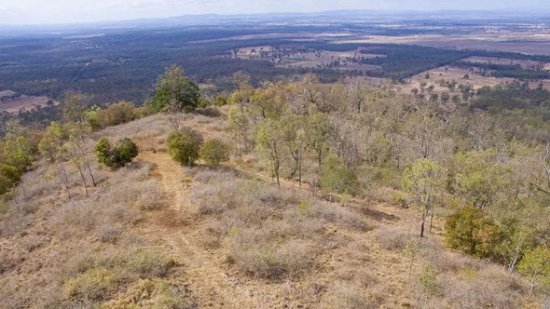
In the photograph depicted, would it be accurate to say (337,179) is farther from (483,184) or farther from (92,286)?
(92,286)

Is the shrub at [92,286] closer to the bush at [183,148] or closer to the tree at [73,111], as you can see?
the bush at [183,148]

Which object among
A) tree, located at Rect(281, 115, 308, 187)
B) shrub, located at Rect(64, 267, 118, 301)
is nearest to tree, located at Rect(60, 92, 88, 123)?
tree, located at Rect(281, 115, 308, 187)

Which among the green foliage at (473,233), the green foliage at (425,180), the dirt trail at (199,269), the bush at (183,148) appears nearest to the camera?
the dirt trail at (199,269)

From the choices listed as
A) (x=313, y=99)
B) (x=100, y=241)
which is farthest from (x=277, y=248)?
(x=313, y=99)

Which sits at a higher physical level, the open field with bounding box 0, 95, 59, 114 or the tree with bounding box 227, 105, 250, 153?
the tree with bounding box 227, 105, 250, 153

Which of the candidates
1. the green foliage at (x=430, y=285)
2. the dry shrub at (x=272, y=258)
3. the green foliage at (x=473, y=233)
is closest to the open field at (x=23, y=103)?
the dry shrub at (x=272, y=258)

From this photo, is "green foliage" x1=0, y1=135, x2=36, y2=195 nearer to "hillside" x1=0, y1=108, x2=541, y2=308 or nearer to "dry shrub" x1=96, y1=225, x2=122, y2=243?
"hillside" x1=0, y1=108, x2=541, y2=308
